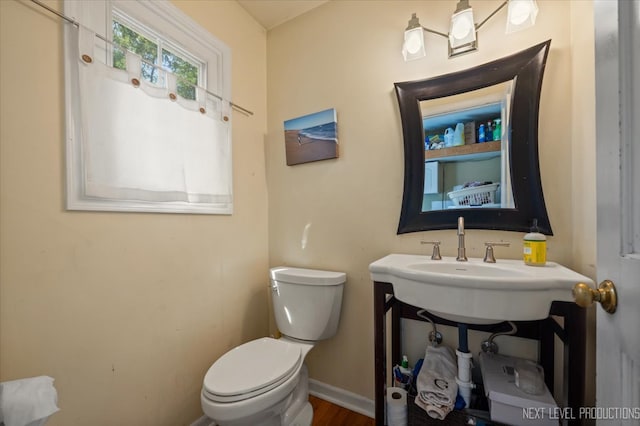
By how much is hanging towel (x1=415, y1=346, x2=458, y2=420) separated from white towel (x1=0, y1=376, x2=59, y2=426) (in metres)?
1.16

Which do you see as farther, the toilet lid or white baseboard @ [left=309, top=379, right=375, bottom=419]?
white baseboard @ [left=309, top=379, right=375, bottom=419]

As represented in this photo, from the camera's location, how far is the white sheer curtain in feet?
3.03

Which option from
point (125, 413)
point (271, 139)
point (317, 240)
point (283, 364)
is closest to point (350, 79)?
point (271, 139)

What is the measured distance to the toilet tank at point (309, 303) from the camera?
1343 mm

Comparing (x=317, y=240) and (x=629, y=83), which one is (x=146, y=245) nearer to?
(x=317, y=240)

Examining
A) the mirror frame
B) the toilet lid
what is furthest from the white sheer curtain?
the mirror frame

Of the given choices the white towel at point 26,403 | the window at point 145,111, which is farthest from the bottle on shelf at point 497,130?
the white towel at point 26,403

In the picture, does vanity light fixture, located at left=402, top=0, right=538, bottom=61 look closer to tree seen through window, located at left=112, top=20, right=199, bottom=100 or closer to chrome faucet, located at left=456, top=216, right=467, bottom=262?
chrome faucet, located at left=456, top=216, right=467, bottom=262

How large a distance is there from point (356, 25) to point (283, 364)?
1762mm

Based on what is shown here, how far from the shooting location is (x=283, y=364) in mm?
1074

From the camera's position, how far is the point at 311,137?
60.6 inches

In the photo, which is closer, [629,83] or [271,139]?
[629,83]

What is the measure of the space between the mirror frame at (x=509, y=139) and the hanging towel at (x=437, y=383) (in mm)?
571

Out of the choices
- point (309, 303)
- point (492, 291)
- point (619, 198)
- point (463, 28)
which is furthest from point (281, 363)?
point (463, 28)
